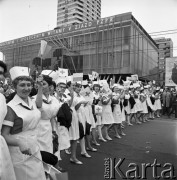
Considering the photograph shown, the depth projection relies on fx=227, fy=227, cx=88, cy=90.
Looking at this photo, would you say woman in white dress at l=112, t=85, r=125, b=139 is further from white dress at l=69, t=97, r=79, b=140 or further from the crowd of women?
white dress at l=69, t=97, r=79, b=140

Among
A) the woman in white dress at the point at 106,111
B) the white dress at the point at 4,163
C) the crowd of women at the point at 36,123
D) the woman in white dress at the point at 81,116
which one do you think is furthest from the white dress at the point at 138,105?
the white dress at the point at 4,163

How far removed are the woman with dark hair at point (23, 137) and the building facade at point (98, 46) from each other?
2099 cm

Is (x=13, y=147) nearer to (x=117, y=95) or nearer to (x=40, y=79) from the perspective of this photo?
(x=40, y=79)

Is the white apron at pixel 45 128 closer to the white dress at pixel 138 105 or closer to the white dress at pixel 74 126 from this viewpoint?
the white dress at pixel 74 126

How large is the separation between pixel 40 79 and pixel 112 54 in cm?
2337

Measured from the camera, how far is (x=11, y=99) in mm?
2451

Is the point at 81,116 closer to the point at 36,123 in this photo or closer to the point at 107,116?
the point at 107,116

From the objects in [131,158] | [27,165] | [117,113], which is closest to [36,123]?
[27,165]

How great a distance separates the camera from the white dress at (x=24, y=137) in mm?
2098

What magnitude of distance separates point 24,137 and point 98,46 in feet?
84.8

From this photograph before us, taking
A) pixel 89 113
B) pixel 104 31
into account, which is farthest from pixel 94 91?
Answer: pixel 104 31

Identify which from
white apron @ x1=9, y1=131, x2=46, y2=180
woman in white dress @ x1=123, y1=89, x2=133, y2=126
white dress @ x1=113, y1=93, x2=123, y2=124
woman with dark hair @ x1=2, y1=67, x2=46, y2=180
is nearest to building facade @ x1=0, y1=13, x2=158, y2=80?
woman in white dress @ x1=123, y1=89, x2=133, y2=126

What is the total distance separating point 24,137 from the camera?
7.25ft

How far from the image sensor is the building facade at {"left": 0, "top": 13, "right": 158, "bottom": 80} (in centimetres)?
2412
